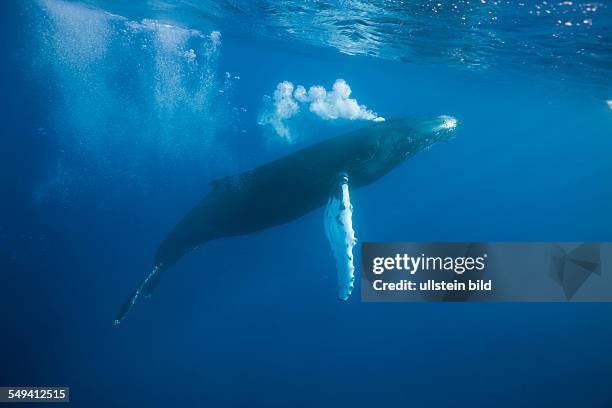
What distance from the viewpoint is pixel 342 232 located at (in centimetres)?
784

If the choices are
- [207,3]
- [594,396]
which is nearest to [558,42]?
[207,3]

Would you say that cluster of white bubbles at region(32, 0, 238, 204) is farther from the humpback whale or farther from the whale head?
the whale head

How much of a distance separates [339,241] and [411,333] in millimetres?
18646

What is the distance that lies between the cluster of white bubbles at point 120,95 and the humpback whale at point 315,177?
21940mm

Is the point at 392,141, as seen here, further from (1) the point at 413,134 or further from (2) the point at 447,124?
(2) the point at 447,124

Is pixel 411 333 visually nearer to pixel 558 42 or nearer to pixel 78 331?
pixel 558 42

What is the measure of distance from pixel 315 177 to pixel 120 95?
53.1m

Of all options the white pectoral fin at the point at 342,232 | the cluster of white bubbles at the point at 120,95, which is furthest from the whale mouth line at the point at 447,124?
the cluster of white bubbles at the point at 120,95

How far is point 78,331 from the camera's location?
2050cm

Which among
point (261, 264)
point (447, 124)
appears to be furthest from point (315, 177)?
point (261, 264)

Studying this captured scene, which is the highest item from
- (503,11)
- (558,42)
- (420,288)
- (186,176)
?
(186,176)

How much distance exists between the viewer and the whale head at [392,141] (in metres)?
8.27

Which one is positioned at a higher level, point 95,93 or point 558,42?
point 95,93

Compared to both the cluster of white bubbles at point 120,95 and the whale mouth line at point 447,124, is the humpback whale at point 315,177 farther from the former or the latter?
the cluster of white bubbles at point 120,95
